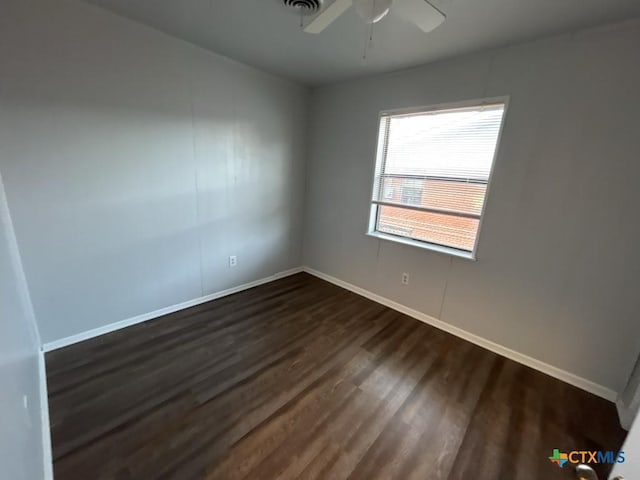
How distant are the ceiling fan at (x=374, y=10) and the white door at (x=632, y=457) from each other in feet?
5.80

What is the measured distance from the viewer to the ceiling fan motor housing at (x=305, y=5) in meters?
1.67

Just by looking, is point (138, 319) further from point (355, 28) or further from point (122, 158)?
point (355, 28)

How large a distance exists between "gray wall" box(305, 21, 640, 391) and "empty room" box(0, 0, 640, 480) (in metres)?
0.01

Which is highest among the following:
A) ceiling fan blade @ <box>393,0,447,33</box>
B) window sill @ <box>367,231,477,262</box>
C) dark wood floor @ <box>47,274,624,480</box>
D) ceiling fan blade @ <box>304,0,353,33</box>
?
ceiling fan blade @ <box>393,0,447,33</box>

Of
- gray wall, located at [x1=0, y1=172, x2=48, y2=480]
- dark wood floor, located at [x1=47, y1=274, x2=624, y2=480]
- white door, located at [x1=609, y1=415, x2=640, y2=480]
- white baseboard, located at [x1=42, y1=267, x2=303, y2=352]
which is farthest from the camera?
white baseboard, located at [x1=42, y1=267, x2=303, y2=352]

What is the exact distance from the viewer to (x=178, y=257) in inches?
107

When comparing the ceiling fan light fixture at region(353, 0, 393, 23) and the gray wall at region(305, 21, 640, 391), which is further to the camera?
the gray wall at region(305, 21, 640, 391)

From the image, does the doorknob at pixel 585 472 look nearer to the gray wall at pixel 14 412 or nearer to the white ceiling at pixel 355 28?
the gray wall at pixel 14 412

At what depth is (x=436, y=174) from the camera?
2.64m

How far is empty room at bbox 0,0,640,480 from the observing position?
60.2 inches

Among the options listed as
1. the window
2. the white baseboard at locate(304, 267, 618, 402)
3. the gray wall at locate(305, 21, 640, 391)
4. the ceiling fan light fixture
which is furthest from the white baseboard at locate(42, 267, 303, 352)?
the ceiling fan light fixture

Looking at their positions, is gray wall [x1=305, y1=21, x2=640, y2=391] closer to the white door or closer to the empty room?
the empty room

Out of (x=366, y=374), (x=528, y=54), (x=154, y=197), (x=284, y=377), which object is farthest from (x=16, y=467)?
(x=528, y=54)

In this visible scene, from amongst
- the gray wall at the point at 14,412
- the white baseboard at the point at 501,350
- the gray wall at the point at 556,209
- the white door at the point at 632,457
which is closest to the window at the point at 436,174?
the gray wall at the point at 556,209
